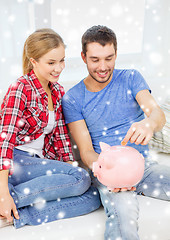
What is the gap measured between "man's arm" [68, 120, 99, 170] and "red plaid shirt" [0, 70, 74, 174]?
0.07 m

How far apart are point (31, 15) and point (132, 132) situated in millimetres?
1374

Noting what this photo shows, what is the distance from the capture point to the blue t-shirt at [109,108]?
162 centimetres

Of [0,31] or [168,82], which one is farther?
[168,82]

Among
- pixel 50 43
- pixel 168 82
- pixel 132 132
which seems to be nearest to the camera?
pixel 132 132

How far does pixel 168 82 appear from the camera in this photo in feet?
8.00

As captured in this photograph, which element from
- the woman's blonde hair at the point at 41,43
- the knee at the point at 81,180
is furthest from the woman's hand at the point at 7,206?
the woman's blonde hair at the point at 41,43

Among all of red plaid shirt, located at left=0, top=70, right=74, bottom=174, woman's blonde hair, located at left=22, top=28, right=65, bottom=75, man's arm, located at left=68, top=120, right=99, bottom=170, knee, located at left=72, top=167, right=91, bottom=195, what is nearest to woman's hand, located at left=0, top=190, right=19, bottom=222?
red plaid shirt, located at left=0, top=70, right=74, bottom=174

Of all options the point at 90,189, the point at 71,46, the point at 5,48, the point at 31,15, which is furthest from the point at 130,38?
the point at 90,189

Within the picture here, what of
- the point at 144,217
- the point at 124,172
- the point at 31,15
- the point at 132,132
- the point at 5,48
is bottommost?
the point at 144,217

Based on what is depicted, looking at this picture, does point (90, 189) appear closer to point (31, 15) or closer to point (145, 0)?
point (31, 15)

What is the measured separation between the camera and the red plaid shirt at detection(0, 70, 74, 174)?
1.34 meters

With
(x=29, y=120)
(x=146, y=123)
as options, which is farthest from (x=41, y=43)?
(x=146, y=123)

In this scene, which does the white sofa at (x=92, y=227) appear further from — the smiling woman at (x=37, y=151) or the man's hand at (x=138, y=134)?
the man's hand at (x=138, y=134)

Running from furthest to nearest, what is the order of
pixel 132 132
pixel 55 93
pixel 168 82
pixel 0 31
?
pixel 168 82
pixel 0 31
pixel 55 93
pixel 132 132
